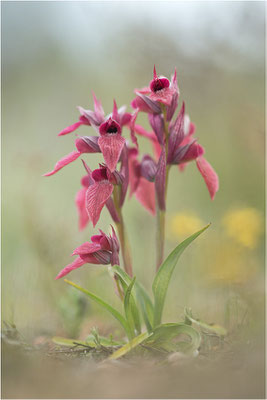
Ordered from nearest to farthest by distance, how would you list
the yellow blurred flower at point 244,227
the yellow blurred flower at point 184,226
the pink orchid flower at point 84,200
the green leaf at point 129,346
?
the green leaf at point 129,346 → the pink orchid flower at point 84,200 → the yellow blurred flower at point 244,227 → the yellow blurred flower at point 184,226

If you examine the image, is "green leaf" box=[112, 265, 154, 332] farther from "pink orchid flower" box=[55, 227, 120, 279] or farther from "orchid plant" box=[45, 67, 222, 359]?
"pink orchid flower" box=[55, 227, 120, 279]

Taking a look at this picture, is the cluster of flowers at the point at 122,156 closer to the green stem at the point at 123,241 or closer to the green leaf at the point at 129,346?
the green stem at the point at 123,241

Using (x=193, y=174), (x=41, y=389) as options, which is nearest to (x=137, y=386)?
(x=41, y=389)

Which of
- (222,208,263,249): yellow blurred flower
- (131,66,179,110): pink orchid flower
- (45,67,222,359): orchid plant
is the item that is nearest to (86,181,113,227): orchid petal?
(45,67,222,359): orchid plant

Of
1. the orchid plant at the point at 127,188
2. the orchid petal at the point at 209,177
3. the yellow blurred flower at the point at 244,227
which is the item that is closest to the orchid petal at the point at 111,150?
the orchid plant at the point at 127,188

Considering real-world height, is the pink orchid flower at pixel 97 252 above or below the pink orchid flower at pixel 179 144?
below

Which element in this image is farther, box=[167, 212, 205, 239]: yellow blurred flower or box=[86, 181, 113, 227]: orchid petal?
box=[167, 212, 205, 239]: yellow blurred flower

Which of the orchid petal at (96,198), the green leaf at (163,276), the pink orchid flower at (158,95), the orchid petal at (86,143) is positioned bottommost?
the green leaf at (163,276)
